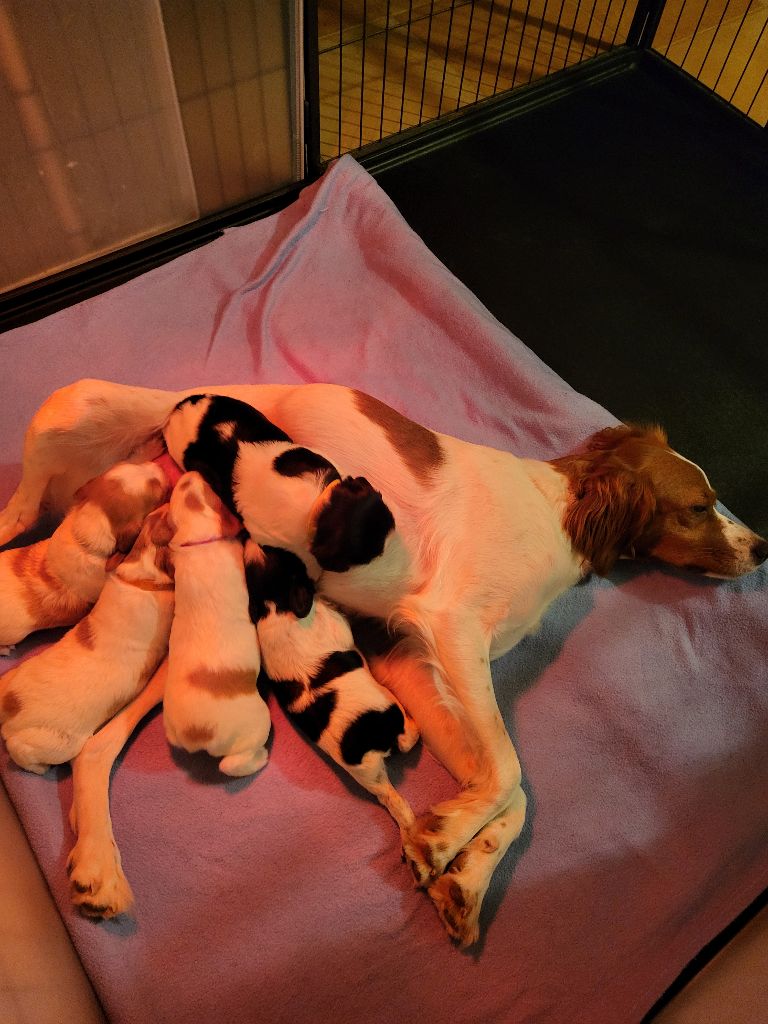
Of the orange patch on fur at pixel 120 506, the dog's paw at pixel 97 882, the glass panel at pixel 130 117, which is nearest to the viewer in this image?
the dog's paw at pixel 97 882

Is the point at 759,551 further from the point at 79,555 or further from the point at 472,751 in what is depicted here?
the point at 79,555

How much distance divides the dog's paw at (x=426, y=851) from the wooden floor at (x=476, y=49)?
8.42 feet

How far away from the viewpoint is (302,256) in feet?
8.02

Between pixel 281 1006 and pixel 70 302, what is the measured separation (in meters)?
2.11

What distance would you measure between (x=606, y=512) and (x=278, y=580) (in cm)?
72

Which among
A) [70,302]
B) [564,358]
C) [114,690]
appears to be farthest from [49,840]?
[564,358]

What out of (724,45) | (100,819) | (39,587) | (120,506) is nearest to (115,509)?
(120,506)

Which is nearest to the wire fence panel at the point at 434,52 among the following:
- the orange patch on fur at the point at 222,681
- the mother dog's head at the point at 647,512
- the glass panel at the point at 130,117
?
the glass panel at the point at 130,117

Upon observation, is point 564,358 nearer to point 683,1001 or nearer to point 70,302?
point 70,302

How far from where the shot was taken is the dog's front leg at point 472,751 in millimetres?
1478

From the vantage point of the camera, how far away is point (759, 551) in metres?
1.84

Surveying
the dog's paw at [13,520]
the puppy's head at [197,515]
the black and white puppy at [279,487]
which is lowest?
the dog's paw at [13,520]

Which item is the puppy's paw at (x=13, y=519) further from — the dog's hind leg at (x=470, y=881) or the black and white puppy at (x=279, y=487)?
the dog's hind leg at (x=470, y=881)

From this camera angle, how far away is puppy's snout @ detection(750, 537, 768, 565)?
1.83 metres
